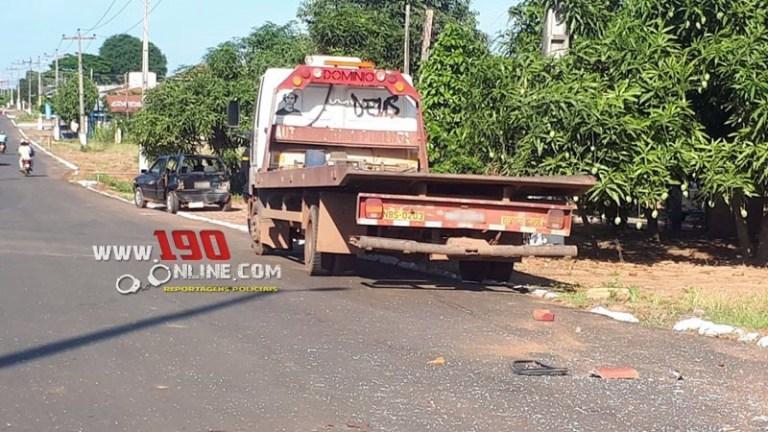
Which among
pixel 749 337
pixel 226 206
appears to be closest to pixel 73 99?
pixel 226 206

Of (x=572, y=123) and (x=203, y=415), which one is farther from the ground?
(x=572, y=123)

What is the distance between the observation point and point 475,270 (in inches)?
544

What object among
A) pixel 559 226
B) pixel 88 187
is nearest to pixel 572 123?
pixel 559 226

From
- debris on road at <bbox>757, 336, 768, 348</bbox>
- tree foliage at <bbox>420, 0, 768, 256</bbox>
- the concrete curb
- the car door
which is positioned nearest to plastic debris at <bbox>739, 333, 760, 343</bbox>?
debris on road at <bbox>757, 336, 768, 348</bbox>

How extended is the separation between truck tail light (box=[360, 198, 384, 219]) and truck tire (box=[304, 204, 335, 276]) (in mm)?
1566

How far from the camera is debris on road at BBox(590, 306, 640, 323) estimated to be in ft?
35.6

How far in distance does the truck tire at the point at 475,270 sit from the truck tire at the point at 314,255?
5.92ft

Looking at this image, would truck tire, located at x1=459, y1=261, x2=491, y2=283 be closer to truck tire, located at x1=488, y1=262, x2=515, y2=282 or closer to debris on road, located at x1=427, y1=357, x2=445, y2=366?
truck tire, located at x1=488, y1=262, x2=515, y2=282

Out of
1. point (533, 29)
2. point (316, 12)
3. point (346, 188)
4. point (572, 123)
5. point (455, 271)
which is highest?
point (316, 12)

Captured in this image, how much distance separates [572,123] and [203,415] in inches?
396

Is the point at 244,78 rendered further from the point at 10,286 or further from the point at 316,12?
the point at 10,286

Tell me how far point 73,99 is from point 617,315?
85.4 meters

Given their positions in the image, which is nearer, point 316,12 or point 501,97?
point 501,97

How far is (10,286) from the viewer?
12.1 meters
